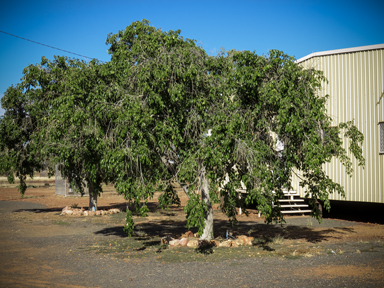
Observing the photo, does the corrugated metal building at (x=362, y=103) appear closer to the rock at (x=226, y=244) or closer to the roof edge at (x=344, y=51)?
the roof edge at (x=344, y=51)

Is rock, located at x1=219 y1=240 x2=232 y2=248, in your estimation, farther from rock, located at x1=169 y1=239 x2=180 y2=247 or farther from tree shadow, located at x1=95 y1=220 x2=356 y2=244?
rock, located at x1=169 y1=239 x2=180 y2=247

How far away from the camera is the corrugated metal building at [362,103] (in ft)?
42.7

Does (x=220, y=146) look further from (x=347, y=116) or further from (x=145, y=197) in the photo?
(x=347, y=116)

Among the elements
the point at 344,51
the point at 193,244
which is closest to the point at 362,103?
→ the point at 344,51

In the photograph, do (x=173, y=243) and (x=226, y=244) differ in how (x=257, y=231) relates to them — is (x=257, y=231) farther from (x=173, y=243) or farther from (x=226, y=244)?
(x=173, y=243)

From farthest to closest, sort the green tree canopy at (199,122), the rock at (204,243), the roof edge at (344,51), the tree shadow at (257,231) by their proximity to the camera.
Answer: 1. the roof edge at (344,51)
2. the tree shadow at (257,231)
3. the rock at (204,243)
4. the green tree canopy at (199,122)

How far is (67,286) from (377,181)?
11783 millimetres

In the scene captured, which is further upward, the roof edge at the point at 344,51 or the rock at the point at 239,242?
the roof edge at the point at 344,51

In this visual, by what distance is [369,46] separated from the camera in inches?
516

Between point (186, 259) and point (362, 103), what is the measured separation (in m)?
9.92

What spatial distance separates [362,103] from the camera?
13.6m

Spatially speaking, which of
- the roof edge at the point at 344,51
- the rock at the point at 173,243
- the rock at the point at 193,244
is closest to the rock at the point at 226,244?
the rock at the point at 193,244

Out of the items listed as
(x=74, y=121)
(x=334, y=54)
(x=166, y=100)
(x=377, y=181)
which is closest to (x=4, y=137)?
(x=74, y=121)

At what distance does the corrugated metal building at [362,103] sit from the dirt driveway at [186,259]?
5.72ft
